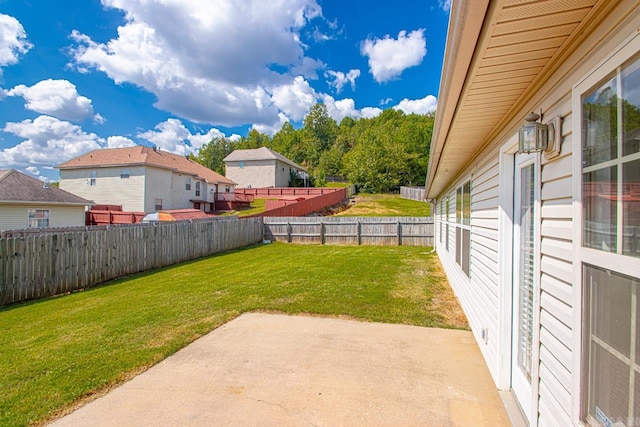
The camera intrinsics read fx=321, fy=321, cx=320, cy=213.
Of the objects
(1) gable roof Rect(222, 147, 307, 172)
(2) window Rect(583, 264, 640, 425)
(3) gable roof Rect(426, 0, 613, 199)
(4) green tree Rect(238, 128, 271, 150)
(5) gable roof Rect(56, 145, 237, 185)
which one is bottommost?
(2) window Rect(583, 264, 640, 425)

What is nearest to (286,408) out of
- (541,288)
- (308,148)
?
(541,288)

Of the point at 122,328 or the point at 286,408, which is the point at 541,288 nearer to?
the point at 286,408

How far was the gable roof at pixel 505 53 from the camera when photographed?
1421 mm

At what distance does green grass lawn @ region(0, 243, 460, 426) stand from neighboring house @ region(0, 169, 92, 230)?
1160cm

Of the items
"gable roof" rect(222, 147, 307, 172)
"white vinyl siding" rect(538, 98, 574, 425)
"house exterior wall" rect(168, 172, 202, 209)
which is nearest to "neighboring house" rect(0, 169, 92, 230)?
"house exterior wall" rect(168, 172, 202, 209)

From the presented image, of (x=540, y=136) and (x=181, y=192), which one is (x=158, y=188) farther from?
(x=540, y=136)

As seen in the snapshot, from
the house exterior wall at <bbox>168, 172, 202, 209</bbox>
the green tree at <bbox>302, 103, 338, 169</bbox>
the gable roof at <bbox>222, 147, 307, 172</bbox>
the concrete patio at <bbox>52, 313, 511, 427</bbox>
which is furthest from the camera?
the green tree at <bbox>302, 103, 338, 169</bbox>

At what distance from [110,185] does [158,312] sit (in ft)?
79.6

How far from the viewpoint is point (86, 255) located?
8297mm

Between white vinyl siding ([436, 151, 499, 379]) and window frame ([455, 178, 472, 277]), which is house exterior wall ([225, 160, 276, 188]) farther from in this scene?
white vinyl siding ([436, 151, 499, 379])

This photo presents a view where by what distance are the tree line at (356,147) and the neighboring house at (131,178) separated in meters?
21.8

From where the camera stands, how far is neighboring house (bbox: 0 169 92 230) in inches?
618

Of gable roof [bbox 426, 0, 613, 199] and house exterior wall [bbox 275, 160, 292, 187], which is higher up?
house exterior wall [bbox 275, 160, 292, 187]

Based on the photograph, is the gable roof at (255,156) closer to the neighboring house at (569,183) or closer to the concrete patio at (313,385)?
the concrete patio at (313,385)
